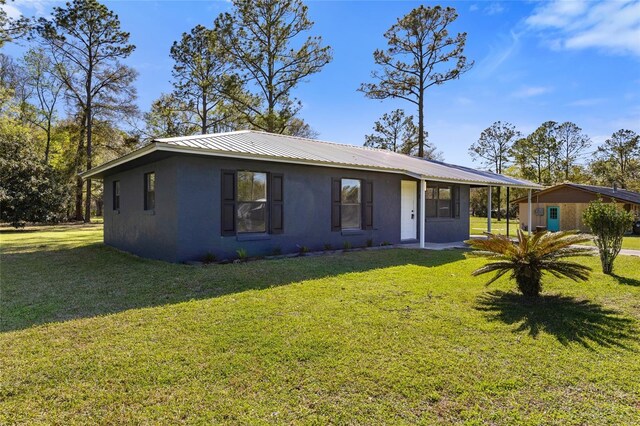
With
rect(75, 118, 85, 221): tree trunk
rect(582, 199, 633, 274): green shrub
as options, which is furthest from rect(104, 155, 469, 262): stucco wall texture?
rect(75, 118, 85, 221): tree trunk

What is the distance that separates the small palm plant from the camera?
5164 mm

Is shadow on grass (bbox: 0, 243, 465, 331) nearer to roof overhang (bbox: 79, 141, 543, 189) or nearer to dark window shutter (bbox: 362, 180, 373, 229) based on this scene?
dark window shutter (bbox: 362, 180, 373, 229)

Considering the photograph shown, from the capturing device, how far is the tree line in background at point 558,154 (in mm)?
39375

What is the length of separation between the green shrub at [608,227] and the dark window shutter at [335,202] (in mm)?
5834

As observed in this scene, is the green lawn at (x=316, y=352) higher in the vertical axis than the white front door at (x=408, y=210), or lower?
lower

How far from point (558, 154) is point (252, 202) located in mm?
41961

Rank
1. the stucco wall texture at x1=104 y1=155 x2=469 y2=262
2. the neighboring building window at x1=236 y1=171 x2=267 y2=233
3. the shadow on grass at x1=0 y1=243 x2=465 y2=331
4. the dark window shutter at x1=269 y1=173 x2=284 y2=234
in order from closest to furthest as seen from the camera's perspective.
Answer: the shadow on grass at x1=0 y1=243 x2=465 y2=331
the stucco wall texture at x1=104 y1=155 x2=469 y2=262
the neighboring building window at x1=236 y1=171 x2=267 y2=233
the dark window shutter at x1=269 y1=173 x2=284 y2=234

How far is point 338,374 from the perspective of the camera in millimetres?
3102

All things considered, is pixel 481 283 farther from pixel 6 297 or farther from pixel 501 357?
pixel 6 297

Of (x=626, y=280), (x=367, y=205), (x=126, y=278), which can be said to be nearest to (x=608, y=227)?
(x=626, y=280)

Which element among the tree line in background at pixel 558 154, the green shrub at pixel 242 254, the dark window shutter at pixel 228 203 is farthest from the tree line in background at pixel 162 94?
the tree line in background at pixel 558 154

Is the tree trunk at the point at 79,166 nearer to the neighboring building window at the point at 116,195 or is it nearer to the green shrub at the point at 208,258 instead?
the neighboring building window at the point at 116,195

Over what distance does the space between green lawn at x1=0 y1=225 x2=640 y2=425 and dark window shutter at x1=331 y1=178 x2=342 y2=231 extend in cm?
414

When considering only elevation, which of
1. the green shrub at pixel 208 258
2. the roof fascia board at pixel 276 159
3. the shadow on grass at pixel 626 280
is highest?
the roof fascia board at pixel 276 159
